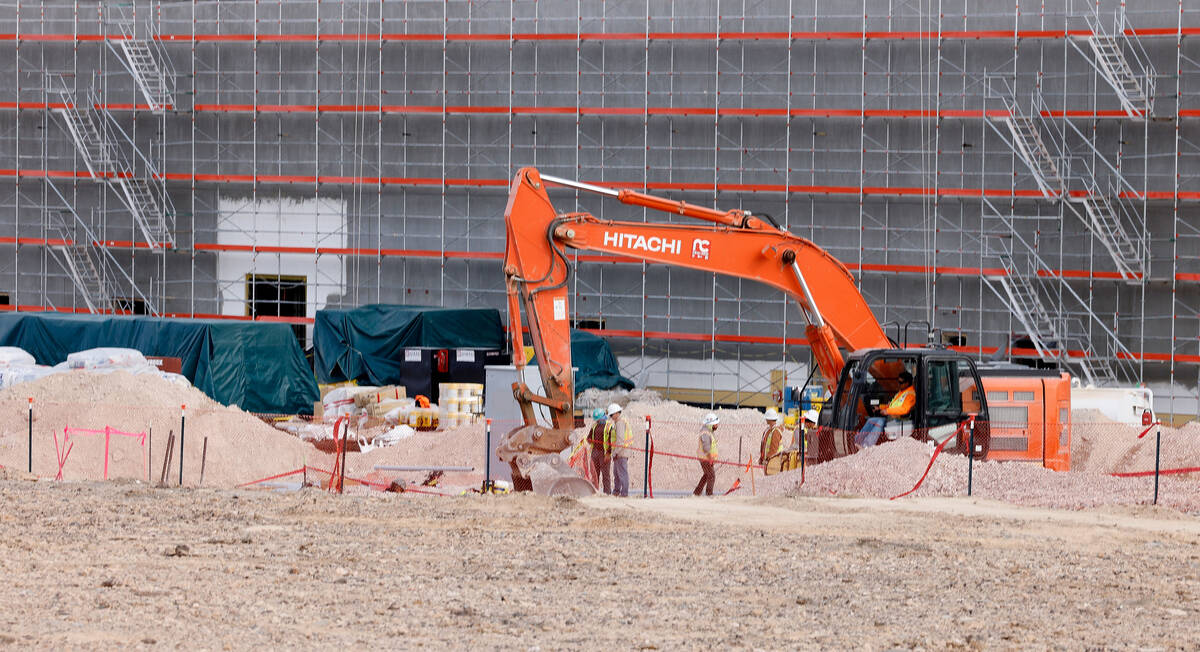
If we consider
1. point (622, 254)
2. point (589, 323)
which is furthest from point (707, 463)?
point (589, 323)

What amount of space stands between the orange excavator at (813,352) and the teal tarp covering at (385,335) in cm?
1265

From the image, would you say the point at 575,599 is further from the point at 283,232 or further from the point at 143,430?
the point at 283,232

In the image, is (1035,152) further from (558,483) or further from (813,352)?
(558,483)

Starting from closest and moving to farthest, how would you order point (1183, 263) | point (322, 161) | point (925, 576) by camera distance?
point (925, 576) < point (1183, 263) < point (322, 161)

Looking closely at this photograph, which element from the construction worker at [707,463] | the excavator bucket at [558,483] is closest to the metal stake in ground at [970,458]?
the construction worker at [707,463]

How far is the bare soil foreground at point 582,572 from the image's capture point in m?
9.45

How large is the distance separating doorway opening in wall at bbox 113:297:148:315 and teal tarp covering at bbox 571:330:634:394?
1099 cm

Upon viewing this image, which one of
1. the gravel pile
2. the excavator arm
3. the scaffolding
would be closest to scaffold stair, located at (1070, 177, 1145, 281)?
the scaffolding

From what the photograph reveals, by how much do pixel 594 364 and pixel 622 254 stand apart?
11880mm

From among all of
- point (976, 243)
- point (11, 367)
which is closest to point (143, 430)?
point (11, 367)

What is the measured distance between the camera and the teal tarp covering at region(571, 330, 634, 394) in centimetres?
2995

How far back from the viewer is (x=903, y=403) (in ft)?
56.6

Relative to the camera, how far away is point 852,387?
56.6ft

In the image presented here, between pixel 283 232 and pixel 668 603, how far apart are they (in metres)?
25.1
